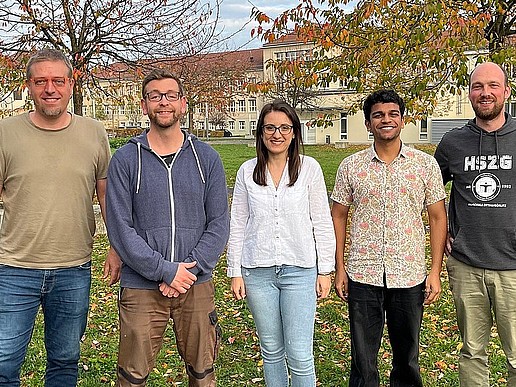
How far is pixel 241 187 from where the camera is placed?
Answer: 3699 millimetres

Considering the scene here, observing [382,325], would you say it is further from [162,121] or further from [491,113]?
[162,121]

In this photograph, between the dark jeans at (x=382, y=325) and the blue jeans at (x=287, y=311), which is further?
the dark jeans at (x=382, y=325)

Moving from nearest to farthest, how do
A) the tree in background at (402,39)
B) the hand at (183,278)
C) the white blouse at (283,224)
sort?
the hand at (183,278) → the white blouse at (283,224) → the tree in background at (402,39)

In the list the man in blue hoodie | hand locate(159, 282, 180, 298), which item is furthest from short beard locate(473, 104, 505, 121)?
hand locate(159, 282, 180, 298)

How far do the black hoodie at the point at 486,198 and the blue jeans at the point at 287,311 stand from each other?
1.07 m

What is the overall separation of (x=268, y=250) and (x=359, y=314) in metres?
0.80

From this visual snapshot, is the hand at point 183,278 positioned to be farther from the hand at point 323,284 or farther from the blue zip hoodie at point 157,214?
the hand at point 323,284

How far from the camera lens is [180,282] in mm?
3301

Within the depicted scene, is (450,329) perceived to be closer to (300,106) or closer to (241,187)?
(241,187)

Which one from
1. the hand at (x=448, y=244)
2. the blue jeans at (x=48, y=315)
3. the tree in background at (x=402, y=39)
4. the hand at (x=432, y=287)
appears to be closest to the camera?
the blue jeans at (x=48, y=315)

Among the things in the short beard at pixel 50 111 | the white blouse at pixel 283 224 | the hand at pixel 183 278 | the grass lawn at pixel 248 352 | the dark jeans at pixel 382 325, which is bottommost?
the grass lawn at pixel 248 352

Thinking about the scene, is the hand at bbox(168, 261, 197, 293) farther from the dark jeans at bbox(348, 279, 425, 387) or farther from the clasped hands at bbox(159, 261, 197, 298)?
the dark jeans at bbox(348, 279, 425, 387)

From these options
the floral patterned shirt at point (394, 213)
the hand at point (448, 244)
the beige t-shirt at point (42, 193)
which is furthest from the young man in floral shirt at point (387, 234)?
the beige t-shirt at point (42, 193)

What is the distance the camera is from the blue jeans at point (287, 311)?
3584mm
